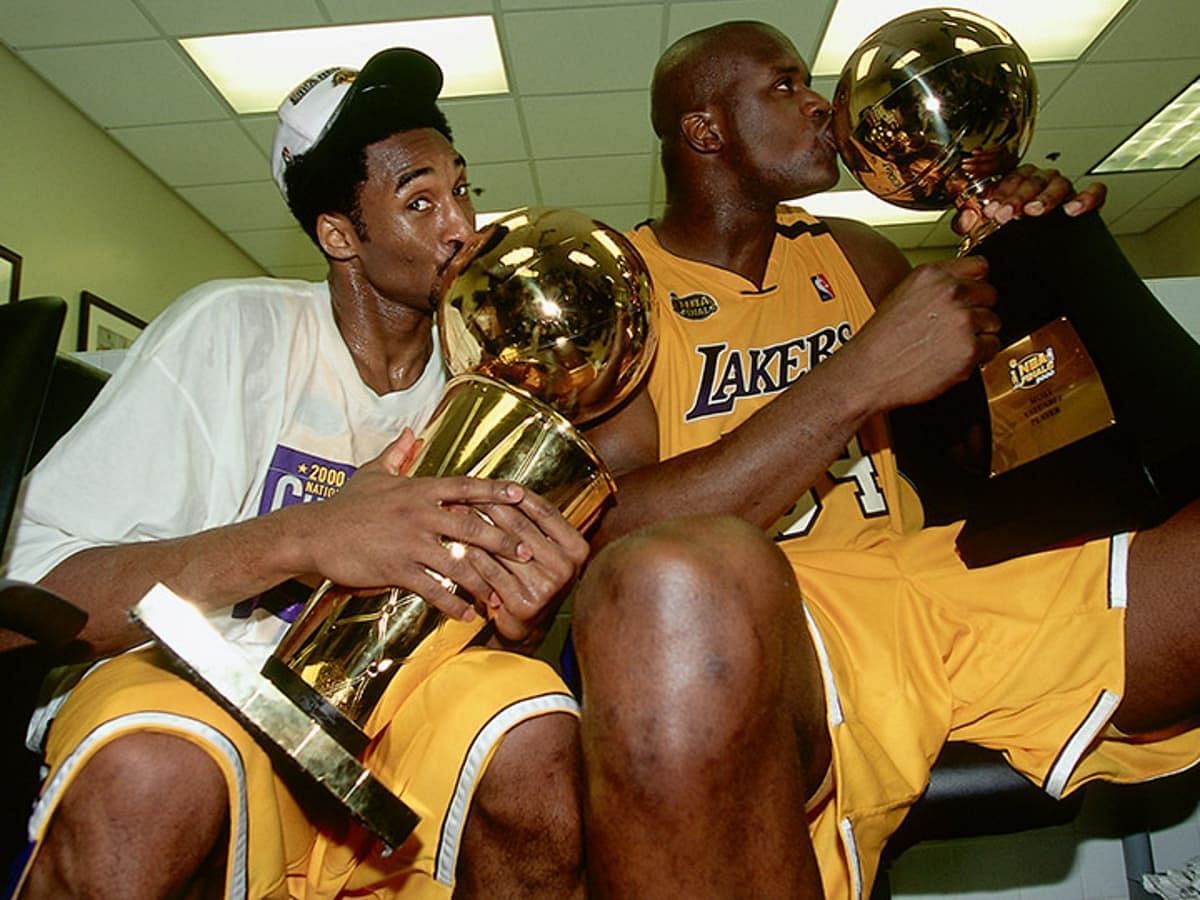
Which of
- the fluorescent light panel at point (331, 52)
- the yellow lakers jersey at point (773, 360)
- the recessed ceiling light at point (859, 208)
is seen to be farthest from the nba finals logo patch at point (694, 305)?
the recessed ceiling light at point (859, 208)

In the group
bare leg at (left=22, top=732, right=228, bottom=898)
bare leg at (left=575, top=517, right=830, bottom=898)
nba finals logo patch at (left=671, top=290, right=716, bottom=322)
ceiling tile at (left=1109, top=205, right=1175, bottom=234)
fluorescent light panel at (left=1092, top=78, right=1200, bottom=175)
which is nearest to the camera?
bare leg at (left=575, top=517, right=830, bottom=898)

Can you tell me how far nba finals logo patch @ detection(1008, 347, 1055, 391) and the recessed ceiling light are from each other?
3.82 metres

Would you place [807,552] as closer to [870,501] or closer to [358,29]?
[870,501]

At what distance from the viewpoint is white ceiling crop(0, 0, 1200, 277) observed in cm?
282

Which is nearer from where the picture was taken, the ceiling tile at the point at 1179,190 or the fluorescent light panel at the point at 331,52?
the fluorescent light panel at the point at 331,52

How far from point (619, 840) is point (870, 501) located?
59cm

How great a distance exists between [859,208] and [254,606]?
14.7 feet

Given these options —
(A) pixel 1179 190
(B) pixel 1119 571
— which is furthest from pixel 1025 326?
(A) pixel 1179 190

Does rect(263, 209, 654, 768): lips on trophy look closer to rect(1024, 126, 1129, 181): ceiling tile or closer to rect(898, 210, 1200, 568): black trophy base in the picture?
rect(898, 210, 1200, 568): black trophy base

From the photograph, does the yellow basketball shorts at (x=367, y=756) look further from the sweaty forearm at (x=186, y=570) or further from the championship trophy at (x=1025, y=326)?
the championship trophy at (x=1025, y=326)

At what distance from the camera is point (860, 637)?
0.76 metres

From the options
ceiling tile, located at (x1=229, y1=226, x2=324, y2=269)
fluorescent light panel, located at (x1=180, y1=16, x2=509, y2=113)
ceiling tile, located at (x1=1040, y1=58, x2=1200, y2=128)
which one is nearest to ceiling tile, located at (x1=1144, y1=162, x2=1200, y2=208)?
ceiling tile, located at (x1=1040, y1=58, x2=1200, y2=128)

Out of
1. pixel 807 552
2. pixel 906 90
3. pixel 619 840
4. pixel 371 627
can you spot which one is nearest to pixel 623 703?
pixel 619 840

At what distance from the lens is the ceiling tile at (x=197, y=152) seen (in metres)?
3.52
